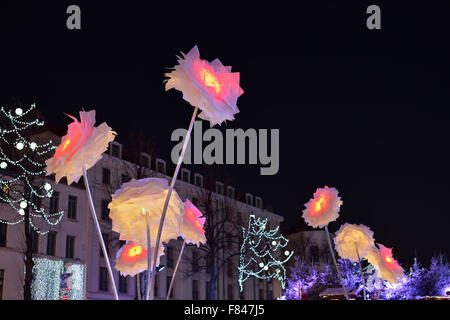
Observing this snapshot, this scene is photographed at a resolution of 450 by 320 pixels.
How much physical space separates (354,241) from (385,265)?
956 mm

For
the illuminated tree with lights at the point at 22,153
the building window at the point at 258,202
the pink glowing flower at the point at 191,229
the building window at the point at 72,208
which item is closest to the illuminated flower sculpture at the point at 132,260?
the pink glowing flower at the point at 191,229

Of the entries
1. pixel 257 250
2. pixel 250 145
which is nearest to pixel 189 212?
pixel 250 145

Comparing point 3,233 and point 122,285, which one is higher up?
point 3,233

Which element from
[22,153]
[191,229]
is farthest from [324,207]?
[22,153]

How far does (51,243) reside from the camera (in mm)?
35156

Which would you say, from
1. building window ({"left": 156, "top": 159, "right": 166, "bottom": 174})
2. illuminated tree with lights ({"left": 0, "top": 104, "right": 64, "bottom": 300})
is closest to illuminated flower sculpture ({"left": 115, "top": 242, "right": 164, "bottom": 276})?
illuminated tree with lights ({"left": 0, "top": 104, "right": 64, "bottom": 300})

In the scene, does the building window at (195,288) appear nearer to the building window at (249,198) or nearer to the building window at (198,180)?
the building window at (198,180)

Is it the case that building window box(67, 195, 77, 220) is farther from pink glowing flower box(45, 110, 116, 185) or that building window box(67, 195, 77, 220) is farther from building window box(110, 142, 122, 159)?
pink glowing flower box(45, 110, 116, 185)

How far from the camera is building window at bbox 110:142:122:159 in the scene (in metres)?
42.9

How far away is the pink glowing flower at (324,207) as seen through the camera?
498 inches

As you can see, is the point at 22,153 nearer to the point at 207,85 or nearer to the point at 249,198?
the point at 207,85

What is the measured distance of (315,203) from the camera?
13.0 m

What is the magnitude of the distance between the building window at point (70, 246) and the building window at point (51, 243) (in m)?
1.33
